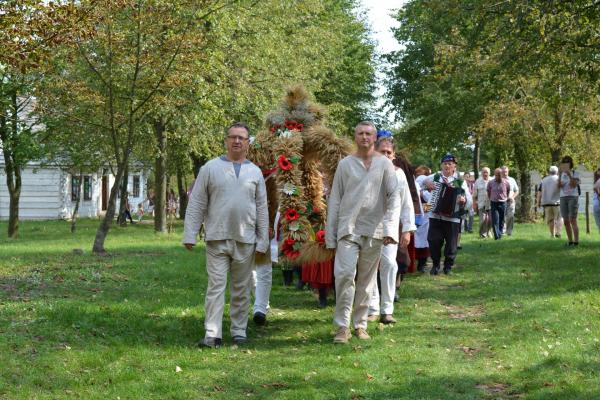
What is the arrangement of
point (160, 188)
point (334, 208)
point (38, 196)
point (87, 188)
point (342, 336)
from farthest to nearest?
point (87, 188) < point (38, 196) < point (160, 188) < point (334, 208) < point (342, 336)

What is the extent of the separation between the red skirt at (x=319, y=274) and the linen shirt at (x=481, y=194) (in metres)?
15.2

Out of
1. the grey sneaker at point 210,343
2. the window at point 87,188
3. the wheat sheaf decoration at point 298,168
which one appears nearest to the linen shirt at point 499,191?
the wheat sheaf decoration at point 298,168

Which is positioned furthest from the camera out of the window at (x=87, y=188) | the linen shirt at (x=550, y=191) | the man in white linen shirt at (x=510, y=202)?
the window at (x=87, y=188)

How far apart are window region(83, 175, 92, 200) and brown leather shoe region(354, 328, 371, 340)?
2096 inches

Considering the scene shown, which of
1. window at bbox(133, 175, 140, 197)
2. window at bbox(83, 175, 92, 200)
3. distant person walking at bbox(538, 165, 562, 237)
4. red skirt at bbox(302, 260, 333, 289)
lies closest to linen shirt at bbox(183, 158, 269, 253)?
red skirt at bbox(302, 260, 333, 289)

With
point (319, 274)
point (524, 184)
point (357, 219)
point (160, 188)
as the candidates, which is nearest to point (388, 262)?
point (319, 274)

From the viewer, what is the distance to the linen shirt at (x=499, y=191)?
24.4m

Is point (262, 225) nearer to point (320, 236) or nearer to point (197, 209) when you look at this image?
point (197, 209)

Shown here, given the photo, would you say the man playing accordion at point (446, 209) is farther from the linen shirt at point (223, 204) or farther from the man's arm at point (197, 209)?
the man's arm at point (197, 209)

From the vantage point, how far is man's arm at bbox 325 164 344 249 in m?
9.46

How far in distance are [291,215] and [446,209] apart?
6.15 metres

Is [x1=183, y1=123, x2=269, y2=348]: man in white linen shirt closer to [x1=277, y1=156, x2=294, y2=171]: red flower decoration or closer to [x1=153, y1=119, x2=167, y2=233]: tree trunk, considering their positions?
[x1=277, y1=156, x2=294, y2=171]: red flower decoration

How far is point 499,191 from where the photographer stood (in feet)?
80.1

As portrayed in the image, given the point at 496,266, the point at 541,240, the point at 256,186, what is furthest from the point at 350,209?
the point at 541,240
